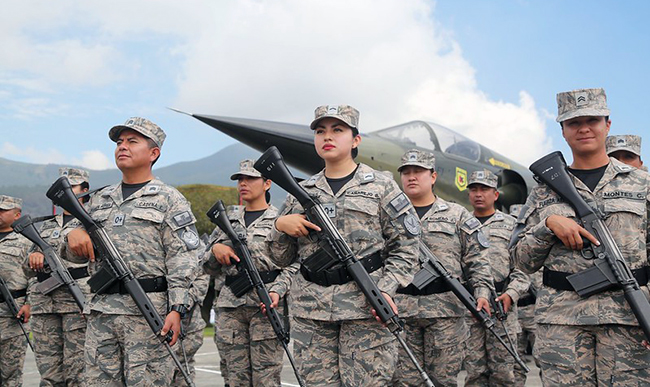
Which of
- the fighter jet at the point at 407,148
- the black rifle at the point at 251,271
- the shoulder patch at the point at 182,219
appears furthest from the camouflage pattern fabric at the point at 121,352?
the fighter jet at the point at 407,148

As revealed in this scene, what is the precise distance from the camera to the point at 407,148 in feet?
34.3

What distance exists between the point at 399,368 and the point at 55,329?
11.7ft

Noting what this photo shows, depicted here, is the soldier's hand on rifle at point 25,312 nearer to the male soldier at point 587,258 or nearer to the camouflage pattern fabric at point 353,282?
the camouflage pattern fabric at point 353,282

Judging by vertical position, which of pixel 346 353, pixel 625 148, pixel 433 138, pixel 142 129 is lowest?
pixel 346 353

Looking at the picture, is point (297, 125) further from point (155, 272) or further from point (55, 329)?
point (155, 272)

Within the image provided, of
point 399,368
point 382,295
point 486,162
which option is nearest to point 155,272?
point 382,295

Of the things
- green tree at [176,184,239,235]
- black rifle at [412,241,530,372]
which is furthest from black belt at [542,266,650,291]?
green tree at [176,184,239,235]

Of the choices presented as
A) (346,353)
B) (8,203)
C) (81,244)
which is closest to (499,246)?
(346,353)

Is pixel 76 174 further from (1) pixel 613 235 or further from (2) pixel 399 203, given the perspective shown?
(1) pixel 613 235

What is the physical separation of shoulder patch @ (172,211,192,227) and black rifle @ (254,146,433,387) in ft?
2.37

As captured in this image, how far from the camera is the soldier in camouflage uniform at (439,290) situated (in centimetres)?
545

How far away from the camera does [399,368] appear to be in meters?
5.40

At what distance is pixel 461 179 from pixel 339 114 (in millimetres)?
6799

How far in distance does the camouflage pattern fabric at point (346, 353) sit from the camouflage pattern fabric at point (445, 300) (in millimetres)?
1717
